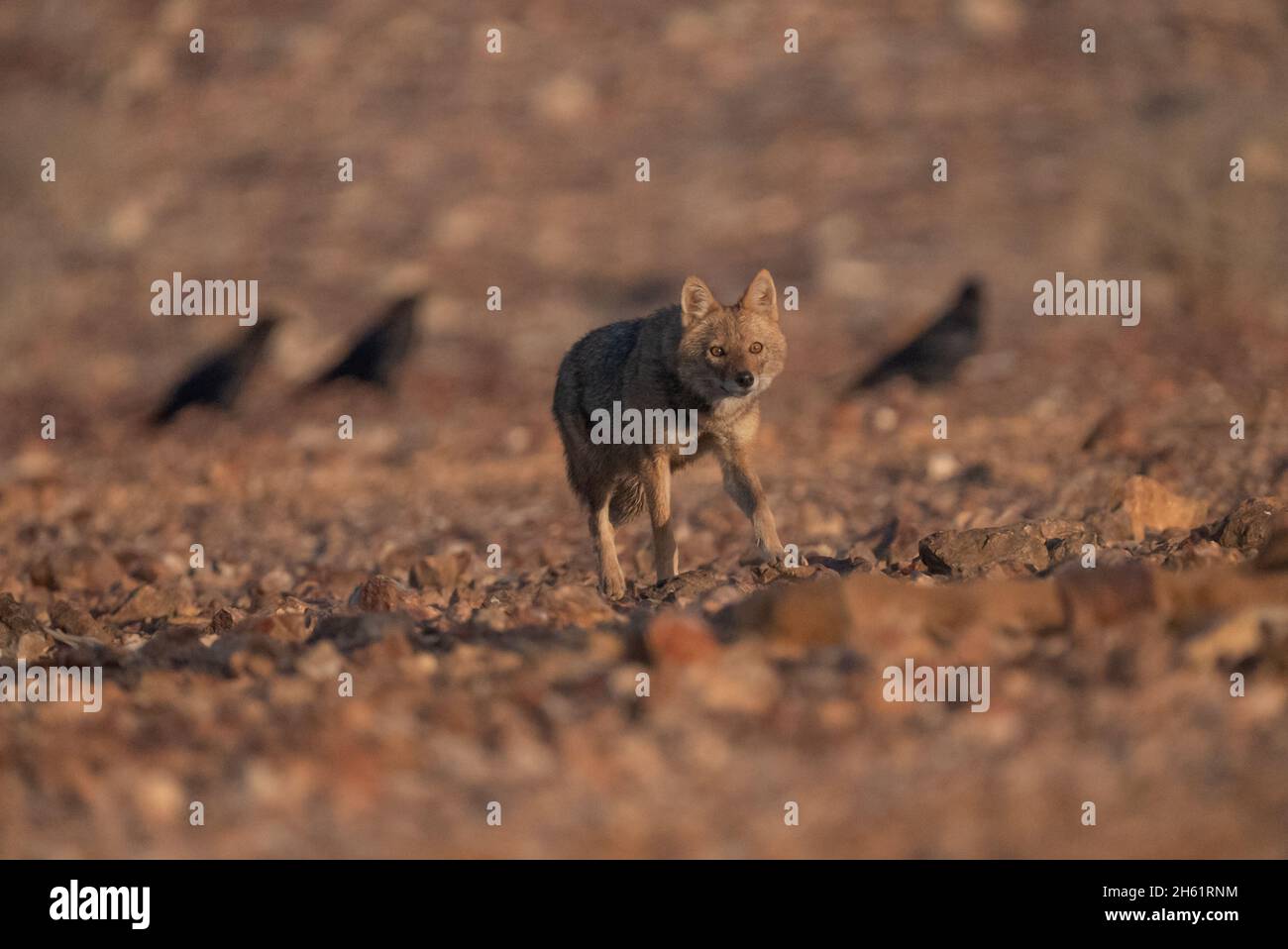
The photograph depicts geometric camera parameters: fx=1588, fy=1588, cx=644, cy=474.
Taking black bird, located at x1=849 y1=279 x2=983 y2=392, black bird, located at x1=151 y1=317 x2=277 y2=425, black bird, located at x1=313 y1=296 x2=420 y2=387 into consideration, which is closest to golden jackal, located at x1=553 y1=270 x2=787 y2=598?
black bird, located at x1=849 y1=279 x2=983 y2=392

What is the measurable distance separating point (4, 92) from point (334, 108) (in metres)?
5.49

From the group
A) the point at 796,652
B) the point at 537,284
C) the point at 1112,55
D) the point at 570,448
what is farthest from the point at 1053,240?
the point at 796,652

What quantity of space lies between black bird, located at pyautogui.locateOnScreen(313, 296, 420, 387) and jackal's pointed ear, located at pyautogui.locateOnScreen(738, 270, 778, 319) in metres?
8.12

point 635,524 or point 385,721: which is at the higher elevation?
point 635,524

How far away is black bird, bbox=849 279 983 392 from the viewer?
15289 millimetres

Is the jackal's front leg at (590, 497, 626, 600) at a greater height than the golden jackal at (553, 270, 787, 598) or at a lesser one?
lesser

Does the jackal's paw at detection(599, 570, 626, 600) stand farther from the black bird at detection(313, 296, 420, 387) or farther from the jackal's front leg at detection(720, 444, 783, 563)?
the black bird at detection(313, 296, 420, 387)

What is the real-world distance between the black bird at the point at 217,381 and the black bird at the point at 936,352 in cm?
652

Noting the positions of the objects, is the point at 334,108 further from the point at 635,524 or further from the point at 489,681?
the point at 489,681

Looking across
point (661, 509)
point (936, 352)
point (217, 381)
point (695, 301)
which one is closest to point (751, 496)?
point (661, 509)

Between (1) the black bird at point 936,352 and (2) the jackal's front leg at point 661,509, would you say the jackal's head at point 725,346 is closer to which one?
(2) the jackal's front leg at point 661,509

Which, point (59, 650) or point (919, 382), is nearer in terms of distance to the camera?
point (59, 650)

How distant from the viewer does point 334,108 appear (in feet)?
81.2

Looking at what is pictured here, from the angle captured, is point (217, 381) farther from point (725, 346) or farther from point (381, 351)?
point (725, 346)
